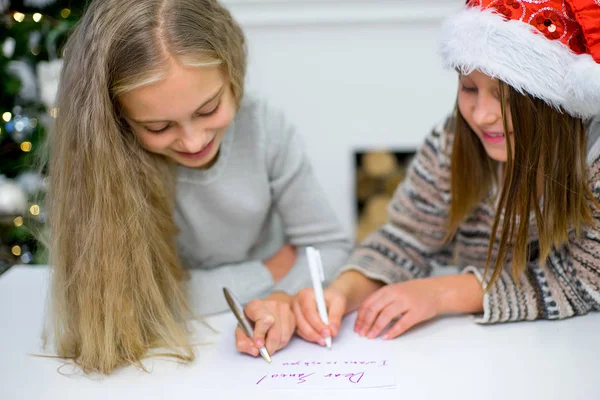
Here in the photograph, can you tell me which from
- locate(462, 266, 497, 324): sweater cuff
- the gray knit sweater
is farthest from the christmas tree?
locate(462, 266, 497, 324): sweater cuff

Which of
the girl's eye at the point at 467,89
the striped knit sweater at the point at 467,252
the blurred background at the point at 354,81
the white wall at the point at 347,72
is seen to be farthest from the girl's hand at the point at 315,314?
the white wall at the point at 347,72

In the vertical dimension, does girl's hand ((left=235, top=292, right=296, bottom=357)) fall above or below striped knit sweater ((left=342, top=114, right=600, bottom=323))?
below

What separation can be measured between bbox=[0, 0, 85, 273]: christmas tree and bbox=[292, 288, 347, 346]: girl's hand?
1.90 feet

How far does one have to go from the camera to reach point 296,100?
5.67ft

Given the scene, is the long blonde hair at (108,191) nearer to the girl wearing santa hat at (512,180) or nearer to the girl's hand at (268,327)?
the girl's hand at (268,327)

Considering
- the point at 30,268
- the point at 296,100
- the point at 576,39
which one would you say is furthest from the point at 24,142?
the point at 576,39

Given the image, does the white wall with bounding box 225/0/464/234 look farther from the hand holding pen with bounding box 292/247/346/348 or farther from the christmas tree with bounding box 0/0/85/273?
the hand holding pen with bounding box 292/247/346/348

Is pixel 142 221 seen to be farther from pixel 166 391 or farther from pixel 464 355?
pixel 464 355

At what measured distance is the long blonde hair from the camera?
2.68 feet

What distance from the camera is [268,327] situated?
0.83 metres

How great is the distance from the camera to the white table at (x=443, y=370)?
71 centimetres

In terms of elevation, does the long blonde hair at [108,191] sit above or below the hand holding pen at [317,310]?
above

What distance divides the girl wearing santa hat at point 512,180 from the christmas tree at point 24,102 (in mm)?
686

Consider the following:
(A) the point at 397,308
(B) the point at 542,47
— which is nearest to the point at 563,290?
(A) the point at 397,308
